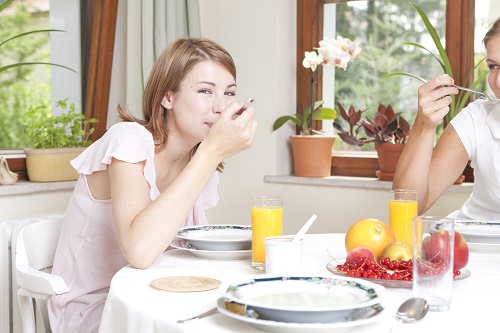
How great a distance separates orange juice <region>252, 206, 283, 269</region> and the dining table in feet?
0.11

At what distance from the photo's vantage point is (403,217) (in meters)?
1.52

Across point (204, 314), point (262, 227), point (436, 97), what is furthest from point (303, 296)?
point (436, 97)

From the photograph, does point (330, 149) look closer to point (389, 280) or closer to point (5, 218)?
point (5, 218)

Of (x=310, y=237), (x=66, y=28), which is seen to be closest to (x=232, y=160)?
(x=66, y=28)

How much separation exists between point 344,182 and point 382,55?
2.04ft

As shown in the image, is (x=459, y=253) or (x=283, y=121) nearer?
(x=459, y=253)

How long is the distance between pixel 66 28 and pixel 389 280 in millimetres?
2189

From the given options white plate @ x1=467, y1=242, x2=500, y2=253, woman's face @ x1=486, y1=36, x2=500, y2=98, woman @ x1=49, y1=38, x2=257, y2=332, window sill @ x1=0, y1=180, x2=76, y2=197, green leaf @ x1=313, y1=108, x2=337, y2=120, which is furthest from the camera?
green leaf @ x1=313, y1=108, x2=337, y2=120

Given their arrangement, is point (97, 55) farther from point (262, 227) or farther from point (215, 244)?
point (262, 227)

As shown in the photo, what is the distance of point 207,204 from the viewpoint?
196 centimetres

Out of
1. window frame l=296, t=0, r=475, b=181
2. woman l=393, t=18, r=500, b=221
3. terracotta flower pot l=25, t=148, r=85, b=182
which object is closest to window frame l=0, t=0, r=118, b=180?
terracotta flower pot l=25, t=148, r=85, b=182

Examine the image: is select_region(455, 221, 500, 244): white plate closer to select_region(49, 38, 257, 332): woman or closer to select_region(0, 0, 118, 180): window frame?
select_region(49, 38, 257, 332): woman

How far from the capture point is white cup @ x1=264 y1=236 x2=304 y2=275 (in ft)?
4.13

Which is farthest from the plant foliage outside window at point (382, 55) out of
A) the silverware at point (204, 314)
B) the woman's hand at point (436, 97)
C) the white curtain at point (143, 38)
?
the silverware at point (204, 314)
